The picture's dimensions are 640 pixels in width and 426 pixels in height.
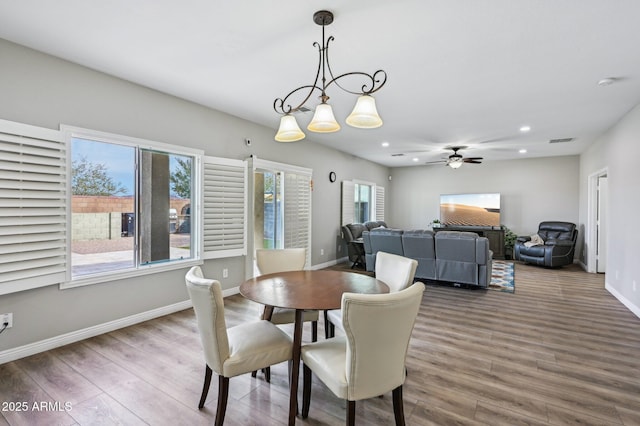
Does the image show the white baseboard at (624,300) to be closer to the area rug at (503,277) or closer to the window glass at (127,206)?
the area rug at (503,277)

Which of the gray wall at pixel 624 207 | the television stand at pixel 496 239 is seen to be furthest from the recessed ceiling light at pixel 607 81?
the television stand at pixel 496 239

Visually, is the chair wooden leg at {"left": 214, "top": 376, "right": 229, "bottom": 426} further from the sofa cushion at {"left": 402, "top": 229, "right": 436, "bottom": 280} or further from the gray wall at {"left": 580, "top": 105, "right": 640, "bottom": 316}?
the gray wall at {"left": 580, "top": 105, "right": 640, "bottom": 316}

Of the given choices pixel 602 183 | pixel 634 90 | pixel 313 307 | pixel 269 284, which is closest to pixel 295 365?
pixel 313 307

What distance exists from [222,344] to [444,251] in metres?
4.10

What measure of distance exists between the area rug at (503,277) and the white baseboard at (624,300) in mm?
1242

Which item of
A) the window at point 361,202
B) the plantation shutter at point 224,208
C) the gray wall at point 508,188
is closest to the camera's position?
the plantation shutter at point 224,208

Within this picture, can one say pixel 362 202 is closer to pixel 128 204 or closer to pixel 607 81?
pixel 607 81

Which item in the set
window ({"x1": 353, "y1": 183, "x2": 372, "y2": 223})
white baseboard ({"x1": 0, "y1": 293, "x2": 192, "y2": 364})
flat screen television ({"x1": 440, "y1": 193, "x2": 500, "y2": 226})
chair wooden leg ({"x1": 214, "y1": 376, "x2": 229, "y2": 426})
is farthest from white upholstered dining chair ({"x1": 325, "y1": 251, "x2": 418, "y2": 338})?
flat screen television ({"x1": 440, "y1": 193, "x2": 500, "y2": 226})

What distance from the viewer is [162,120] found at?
362 centimetres

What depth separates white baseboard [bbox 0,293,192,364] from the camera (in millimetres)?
2572

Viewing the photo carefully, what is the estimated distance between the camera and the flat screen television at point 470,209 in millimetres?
8109

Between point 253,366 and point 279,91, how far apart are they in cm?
283

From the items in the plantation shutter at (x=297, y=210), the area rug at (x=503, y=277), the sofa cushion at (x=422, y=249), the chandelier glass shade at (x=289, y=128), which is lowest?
the area rug at (x=503, y=277)

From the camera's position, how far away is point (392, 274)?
2.55 m
